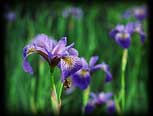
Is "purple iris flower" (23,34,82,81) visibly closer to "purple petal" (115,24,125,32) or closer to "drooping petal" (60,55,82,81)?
"drooping petal" (60,55,82,81)

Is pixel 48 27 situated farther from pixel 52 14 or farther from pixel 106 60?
pixel 106 60

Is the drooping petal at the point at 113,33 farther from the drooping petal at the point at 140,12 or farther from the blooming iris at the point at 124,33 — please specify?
the drooping petal at the point at 140,12

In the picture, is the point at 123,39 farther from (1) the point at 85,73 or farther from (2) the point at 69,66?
(2) the point at 69,66

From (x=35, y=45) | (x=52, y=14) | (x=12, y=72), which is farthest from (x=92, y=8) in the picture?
A: (x=35, y=45)

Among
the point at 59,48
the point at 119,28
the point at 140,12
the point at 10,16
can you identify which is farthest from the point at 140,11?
the point at 59,48

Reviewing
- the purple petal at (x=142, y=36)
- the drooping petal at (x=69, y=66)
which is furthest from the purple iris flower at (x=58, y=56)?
the purple petal at (x=142, y=36)


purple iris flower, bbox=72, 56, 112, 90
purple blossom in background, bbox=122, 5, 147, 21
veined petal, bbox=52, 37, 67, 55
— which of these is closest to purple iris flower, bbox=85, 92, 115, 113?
purple iris flower, bbox=72, 56, 112, 90
